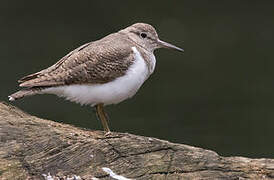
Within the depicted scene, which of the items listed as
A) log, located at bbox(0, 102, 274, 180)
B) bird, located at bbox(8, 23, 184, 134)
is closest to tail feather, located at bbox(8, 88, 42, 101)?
bird, located at bbox(8, 23, 184, 134)

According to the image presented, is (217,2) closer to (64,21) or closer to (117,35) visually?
(64,21)

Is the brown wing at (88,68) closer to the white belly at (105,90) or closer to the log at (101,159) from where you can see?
the white belly at (105,90)

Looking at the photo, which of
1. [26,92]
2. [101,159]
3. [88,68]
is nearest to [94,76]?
[88,68]

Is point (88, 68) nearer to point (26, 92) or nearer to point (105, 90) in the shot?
point (105, 90)

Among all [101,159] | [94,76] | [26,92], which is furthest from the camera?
[94,76]

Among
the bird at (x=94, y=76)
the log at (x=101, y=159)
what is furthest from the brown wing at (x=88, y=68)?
the log at (x=101, y=159)

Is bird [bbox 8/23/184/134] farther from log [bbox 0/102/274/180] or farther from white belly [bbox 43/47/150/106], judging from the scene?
log [bbox 0/102/274/180]
